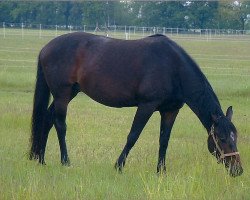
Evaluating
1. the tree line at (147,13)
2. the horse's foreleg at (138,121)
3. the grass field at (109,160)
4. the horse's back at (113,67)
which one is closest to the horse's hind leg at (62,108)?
the horse's back at (113,67)

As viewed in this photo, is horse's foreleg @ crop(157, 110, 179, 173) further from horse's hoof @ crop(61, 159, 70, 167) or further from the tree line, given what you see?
the tree line

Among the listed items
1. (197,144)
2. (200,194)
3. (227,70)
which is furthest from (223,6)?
(200,194)

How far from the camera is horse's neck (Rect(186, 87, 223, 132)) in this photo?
791 cm

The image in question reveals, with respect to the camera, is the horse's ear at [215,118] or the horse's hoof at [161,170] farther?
the horse's ear at [215,118]

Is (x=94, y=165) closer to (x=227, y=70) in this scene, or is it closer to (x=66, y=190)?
(x=66, y=190)

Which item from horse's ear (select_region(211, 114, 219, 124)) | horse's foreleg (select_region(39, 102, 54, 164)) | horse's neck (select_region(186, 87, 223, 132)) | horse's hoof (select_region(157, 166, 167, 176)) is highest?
horse's neck (select_region(186, 87, 223, 132))

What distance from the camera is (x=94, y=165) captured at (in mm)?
7879

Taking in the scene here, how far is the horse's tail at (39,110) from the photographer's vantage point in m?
8.65

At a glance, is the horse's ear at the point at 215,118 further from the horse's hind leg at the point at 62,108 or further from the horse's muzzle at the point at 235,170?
the horse's hind leg at the point at 62,108

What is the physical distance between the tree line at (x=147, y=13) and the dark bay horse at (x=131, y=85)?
1154 cm

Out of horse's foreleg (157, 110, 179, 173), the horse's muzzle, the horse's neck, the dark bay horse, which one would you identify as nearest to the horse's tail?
the dark bay horse

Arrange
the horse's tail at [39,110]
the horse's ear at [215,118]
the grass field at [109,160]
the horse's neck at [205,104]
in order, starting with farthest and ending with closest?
the horse's tail at [39,110] < the horse's neck at [205,104] < the horse's ear at [215,118] < the grass field at [109,160]

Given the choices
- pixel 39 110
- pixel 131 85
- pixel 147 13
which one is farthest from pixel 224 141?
pixel 147 13

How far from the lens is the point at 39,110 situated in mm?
8898
